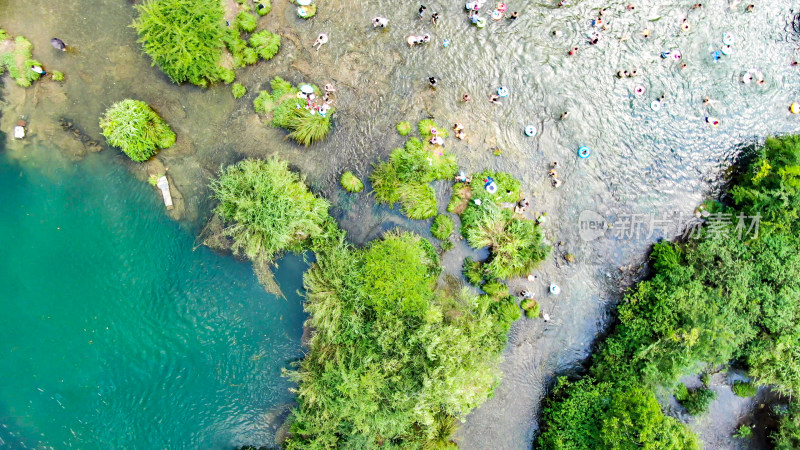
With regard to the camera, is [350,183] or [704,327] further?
[350,183]

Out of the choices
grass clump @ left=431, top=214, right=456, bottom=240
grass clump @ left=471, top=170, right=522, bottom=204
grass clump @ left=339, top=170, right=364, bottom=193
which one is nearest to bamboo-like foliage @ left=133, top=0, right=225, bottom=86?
grass clump @ left=339, top=170, right=364, bottom=193

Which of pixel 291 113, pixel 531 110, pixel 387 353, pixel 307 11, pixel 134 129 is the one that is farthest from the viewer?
pixel 531 110

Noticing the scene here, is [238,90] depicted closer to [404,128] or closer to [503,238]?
[404,128]

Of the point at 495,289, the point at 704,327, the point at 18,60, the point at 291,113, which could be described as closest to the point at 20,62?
the point at 18,60

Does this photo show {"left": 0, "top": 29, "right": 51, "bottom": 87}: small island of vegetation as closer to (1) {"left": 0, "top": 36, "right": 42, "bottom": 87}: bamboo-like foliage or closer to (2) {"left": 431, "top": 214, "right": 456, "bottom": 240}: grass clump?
(1) {"left": 0, "top": 36, "right": 42, "bottom": 87}: bamboo-like foliage

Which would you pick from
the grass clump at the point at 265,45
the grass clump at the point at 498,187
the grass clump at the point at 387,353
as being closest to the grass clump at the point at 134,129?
the grass clump at the point at 265,45
